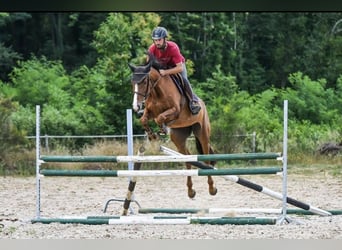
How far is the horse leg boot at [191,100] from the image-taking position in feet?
16.9

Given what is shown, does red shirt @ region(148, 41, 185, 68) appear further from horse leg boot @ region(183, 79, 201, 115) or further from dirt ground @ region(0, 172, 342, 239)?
dirt ground @ region(0, 172, 342, 239)

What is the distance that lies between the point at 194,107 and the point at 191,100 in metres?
0.05

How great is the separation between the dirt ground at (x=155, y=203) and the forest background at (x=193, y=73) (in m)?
0.30

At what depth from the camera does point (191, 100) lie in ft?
17.0

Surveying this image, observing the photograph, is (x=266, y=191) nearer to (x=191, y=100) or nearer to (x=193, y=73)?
(x=191, y=100)

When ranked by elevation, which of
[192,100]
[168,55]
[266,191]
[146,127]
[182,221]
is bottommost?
[182,221]

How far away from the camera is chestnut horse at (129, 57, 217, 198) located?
4.71 meters

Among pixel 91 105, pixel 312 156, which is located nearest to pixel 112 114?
pixel 91 105

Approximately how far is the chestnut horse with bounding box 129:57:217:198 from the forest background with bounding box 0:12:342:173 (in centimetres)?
93

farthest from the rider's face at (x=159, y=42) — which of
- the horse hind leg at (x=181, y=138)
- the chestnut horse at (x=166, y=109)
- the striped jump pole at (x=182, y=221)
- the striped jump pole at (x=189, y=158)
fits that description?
the striped jump pole at (x=182, y=221)

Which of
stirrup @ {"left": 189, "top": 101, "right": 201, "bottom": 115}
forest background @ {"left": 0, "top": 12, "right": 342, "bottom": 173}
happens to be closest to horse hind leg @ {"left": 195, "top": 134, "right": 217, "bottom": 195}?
stirrup @ {"left": 189, "top": 101, "right": 201, "bottom": 115}

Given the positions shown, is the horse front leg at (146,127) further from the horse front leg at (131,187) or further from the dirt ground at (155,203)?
the dirt ground at (155,203)

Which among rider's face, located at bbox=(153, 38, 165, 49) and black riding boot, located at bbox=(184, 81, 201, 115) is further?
black riding boot, located at bbox=(184, 81, 201, 115)

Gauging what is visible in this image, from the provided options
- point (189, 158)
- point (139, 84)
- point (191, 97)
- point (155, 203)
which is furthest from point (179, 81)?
point (155, 203)
